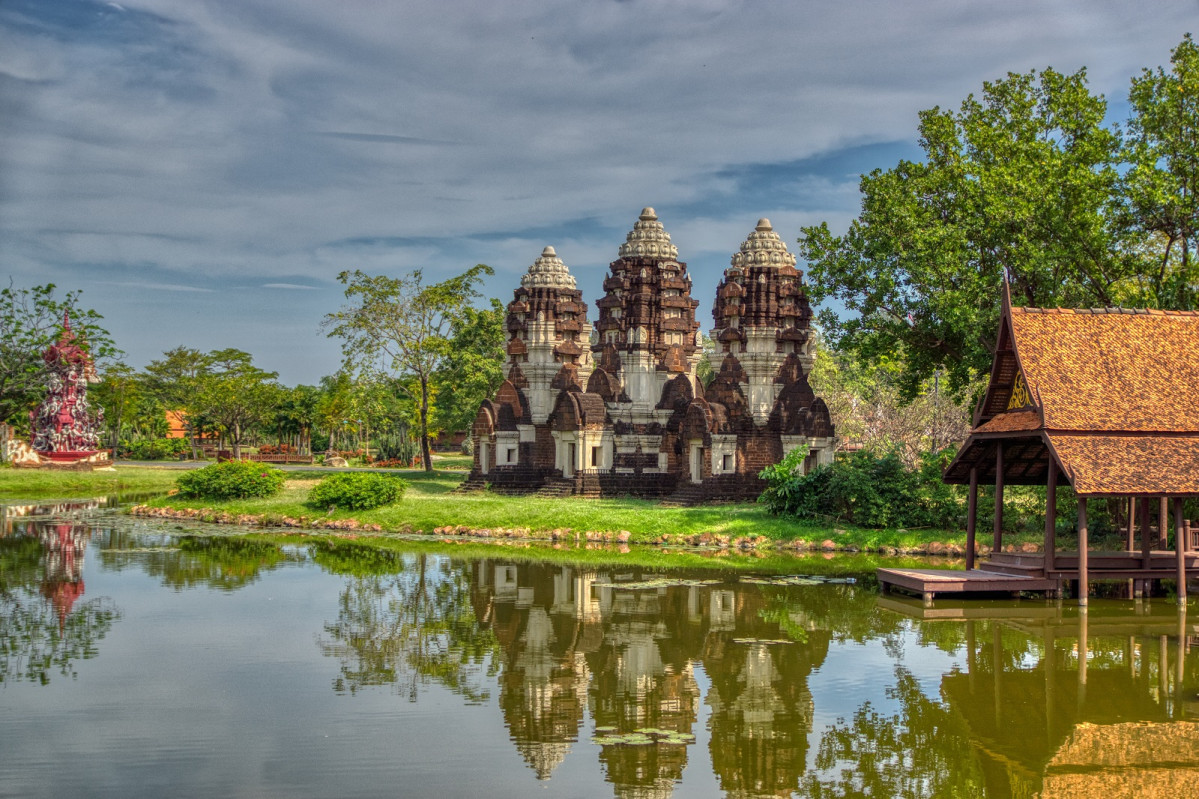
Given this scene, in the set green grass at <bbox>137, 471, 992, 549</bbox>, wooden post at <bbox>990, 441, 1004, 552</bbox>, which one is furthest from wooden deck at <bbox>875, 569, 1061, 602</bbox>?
green grass at <bbox>137, 471, 992, 549</bbox>

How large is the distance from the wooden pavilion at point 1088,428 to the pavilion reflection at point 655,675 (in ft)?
12.7

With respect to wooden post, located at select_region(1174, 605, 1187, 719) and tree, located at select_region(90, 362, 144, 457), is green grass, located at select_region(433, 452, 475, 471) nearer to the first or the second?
tree, located at select_region(90, 362, 144, 457)

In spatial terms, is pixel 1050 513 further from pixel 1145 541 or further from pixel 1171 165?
pixel 1171 165

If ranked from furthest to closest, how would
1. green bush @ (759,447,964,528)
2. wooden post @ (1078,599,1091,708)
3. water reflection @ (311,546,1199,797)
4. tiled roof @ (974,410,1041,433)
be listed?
green bush @ (759,447,964,528), tiled roof @ (974,410,1041,433), wooden post @ (1078,599,1091,708), water reflection @ (311,546,1199,797)

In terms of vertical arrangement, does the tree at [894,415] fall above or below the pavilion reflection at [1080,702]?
above

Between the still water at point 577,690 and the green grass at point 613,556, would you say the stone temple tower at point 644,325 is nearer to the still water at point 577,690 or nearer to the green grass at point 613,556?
the green grass at point 613,556

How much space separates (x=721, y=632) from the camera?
46.0 feet

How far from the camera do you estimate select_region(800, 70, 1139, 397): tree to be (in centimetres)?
2245

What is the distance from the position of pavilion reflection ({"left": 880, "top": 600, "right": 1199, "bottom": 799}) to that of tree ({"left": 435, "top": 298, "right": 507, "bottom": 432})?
3163 centimetres

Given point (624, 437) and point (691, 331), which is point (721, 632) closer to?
point (624, 437)

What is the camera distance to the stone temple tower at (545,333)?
116 ft

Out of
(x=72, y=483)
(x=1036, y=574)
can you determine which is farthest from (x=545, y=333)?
(x=1036, y=574)

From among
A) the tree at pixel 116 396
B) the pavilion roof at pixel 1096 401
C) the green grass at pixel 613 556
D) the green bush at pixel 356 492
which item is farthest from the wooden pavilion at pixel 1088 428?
the tree at pixel 116 396

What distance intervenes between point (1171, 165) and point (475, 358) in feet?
95.6
